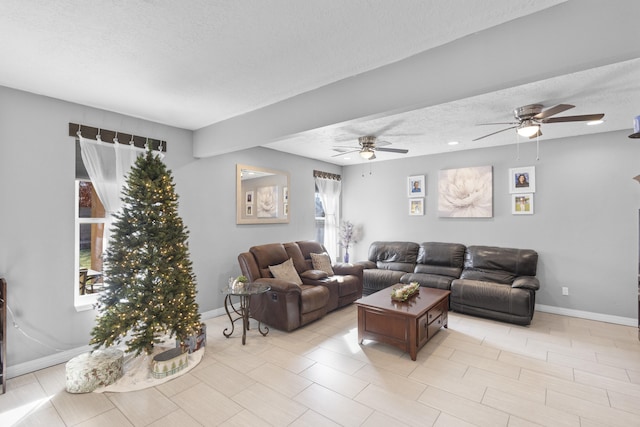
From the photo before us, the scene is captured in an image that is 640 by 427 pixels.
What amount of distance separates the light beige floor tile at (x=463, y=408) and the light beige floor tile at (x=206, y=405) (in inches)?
59.7

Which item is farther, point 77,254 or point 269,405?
point 77,254

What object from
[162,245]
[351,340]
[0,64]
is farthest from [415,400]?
[0,64]

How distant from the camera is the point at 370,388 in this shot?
2594 mm

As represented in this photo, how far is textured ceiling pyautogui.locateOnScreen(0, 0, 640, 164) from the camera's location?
67.5 inches

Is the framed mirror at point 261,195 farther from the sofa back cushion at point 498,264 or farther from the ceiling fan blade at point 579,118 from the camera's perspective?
the ceiling fan blade at point 579,118

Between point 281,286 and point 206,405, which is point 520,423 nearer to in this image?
point 206,405

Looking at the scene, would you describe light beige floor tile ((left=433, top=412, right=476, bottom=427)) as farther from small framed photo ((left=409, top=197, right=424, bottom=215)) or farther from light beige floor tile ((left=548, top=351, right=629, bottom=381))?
small framed photo ((left=409, top=197, right=424, bottom=215))

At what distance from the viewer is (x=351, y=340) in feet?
11.8

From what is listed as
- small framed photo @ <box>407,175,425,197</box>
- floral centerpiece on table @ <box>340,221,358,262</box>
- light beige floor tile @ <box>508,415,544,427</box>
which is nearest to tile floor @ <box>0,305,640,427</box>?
light beige floor tile @ <box>508,415,544,427</box>


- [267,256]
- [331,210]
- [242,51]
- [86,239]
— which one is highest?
[242,51]

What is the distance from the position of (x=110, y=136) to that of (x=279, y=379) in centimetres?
314

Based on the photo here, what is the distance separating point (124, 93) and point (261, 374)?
297cm

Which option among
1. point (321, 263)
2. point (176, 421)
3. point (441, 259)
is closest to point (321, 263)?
point (321, 263)

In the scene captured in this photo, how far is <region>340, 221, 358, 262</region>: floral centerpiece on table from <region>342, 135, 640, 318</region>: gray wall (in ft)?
5.69
